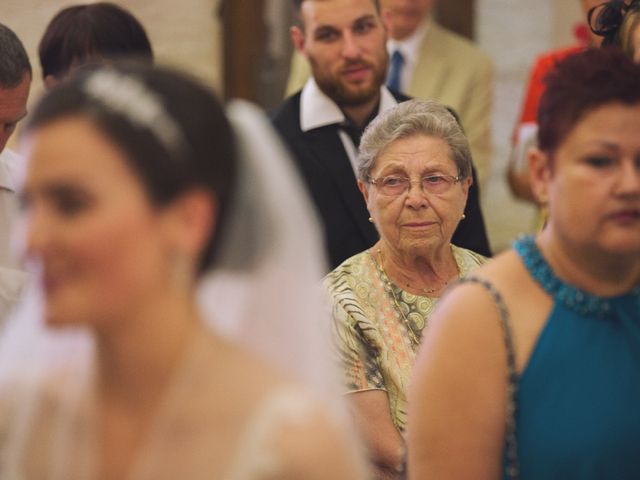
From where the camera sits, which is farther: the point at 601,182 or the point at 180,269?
the point at 601,182

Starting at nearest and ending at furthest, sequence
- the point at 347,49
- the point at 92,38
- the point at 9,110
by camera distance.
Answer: the point at 9,110 < the point at 92,38 < the point at 347,49

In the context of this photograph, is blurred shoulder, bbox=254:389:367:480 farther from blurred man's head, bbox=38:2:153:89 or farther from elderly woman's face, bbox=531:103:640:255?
blurred man's head, bbox=38:2:153:89

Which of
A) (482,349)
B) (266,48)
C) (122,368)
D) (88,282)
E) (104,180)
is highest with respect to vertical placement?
(104,180)

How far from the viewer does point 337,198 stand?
492cm

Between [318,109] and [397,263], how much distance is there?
1375mm

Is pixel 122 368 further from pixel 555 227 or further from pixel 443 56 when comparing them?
pixel 443 56

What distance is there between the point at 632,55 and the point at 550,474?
4.99 ft

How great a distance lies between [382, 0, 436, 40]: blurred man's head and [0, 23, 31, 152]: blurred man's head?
251 centimetres

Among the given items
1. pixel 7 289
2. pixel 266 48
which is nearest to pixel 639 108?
pixel 7 289

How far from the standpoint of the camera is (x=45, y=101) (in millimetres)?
2021

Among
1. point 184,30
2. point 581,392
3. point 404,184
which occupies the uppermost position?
point 581,392

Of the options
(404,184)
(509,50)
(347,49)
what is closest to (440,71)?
(347,49)

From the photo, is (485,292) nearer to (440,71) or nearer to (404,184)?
(404,184)

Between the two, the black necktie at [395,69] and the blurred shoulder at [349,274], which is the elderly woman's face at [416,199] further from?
the black necktie at [395,69]
